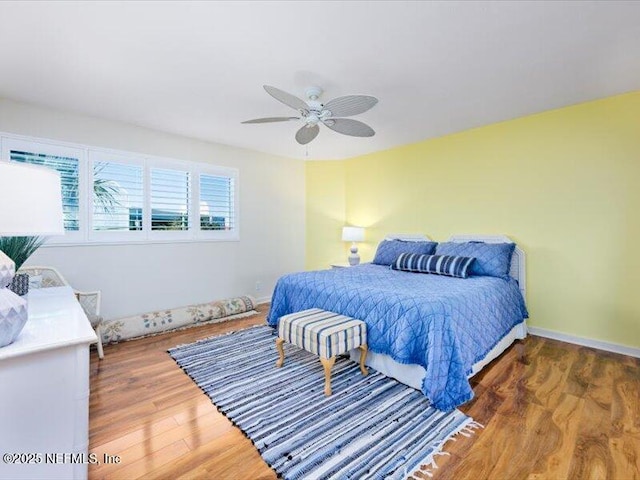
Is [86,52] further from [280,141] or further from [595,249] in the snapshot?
[595,249]

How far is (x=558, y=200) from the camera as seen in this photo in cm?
326

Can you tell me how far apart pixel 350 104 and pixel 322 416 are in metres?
2.21

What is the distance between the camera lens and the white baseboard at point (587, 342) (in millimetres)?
2871

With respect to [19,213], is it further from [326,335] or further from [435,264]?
[435,264]

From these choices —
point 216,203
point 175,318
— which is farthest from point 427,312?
point 216,203

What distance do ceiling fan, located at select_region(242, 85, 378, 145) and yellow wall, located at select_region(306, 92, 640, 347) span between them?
5.90 feet

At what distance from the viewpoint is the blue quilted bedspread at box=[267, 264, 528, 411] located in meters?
2.04

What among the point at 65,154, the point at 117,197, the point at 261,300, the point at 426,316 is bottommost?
the point at 261,300

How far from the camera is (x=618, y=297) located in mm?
2932

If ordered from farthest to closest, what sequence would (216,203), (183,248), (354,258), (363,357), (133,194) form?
1. (354,258)
2. (216,203)
3. (183,248)
4. (133,194)
5. (363,357)

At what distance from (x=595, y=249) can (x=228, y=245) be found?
434cm

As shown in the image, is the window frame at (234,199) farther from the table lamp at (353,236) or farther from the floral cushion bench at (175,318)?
the table lamp at (353,236)

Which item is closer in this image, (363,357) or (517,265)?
(363,357)

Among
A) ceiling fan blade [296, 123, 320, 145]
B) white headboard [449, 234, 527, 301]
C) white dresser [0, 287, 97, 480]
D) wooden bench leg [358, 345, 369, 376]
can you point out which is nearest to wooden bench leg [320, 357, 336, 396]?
wooden bench leg [358, 345, 369, 376]
